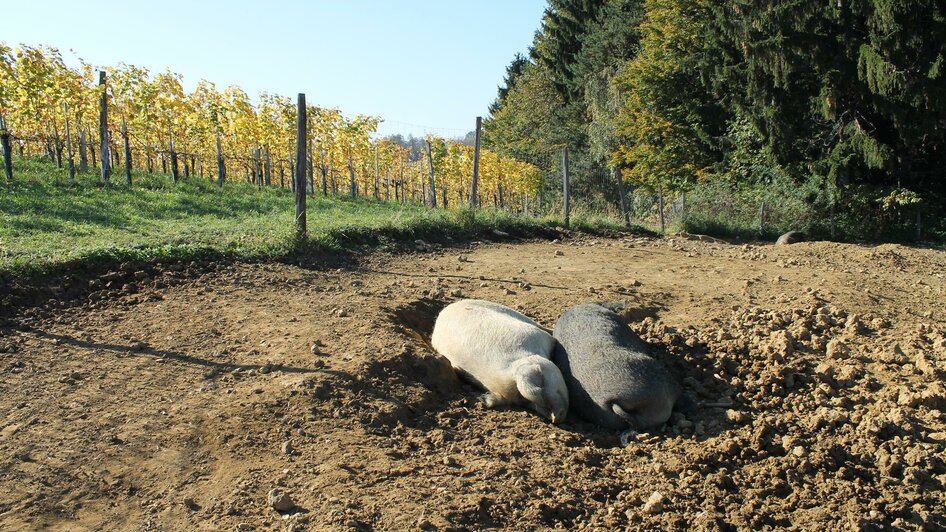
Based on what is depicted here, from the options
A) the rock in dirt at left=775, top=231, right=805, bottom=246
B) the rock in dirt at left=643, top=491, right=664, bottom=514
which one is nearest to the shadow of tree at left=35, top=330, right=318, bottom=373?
the rock in dirt at left=643, top=491, right=664, bottom=514

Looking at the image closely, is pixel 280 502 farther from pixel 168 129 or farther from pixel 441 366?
pixel 168 129

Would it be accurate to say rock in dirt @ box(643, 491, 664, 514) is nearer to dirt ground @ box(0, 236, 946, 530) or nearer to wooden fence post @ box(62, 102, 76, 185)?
dirt ground @ box(0, 236, 946, 530)

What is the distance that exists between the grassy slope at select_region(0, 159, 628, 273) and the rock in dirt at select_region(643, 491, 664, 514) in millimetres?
5729

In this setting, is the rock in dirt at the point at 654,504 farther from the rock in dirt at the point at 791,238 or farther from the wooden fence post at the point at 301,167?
the rock in dirt at the point at 791,238

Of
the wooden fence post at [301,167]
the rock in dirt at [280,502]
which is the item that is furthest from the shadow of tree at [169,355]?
the wooden fence post at [301,167]

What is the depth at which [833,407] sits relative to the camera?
16.0ft

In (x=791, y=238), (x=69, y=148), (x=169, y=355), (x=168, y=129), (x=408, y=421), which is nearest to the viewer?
(x=408, y=421)

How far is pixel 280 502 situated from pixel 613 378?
8.07 feet

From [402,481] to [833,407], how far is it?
3184 millimetres

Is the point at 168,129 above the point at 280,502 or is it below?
above

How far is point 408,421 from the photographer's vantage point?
460 cm

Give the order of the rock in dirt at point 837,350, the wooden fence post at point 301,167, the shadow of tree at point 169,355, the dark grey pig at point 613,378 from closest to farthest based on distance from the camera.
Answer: the dark grey pig at point 613,378 < the shadow of tree at point 169,355 < the rock in dirt at point 837,350 < the wooden fence post at point 301,167

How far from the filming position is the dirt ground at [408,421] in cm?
357

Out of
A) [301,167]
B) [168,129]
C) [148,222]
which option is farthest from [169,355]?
[168,129]
